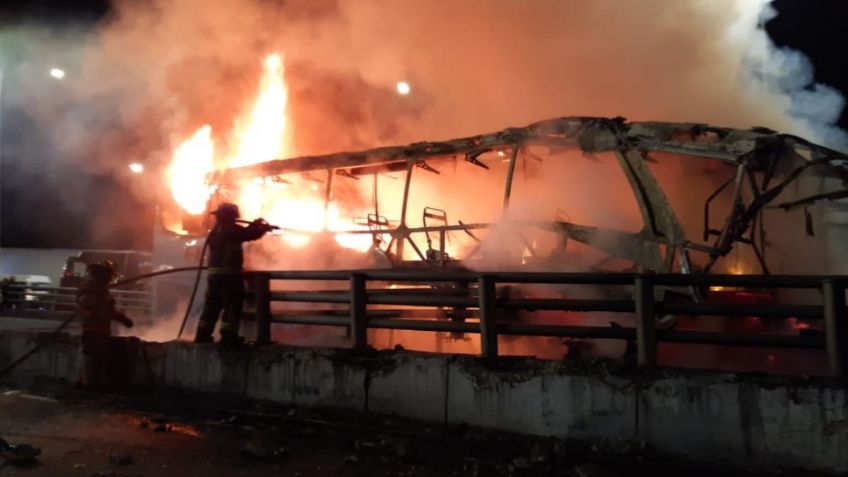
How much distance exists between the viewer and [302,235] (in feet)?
30.4

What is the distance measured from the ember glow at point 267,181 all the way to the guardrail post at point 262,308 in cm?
199

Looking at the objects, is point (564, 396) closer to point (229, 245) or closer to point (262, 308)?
point (262, 308)

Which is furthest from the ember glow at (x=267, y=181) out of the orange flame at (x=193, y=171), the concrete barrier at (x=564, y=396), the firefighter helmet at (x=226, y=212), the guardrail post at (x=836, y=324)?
the guardrail post at (x=836, y=324)

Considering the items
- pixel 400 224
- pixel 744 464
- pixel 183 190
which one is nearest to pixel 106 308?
pixel 400 224

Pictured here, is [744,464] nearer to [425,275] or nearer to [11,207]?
[425,275]

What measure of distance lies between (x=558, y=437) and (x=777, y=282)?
1947mm

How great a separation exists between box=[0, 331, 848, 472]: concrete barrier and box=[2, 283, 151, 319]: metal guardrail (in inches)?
332

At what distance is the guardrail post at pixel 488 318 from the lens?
486 centimetres

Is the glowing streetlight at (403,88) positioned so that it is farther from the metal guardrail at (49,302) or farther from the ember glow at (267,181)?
the metal guardrail at (49,302)

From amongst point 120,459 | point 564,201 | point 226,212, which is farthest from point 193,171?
point 120,459

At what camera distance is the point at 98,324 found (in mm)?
6918

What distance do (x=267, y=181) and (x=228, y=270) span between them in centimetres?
404

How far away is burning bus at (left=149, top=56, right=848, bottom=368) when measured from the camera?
243 inches

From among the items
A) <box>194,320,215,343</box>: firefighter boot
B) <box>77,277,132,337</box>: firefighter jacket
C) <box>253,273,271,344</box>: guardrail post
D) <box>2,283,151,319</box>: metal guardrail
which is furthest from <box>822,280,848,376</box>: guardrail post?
Answer: <box>2,283,151,319</box>: metal guardrail
